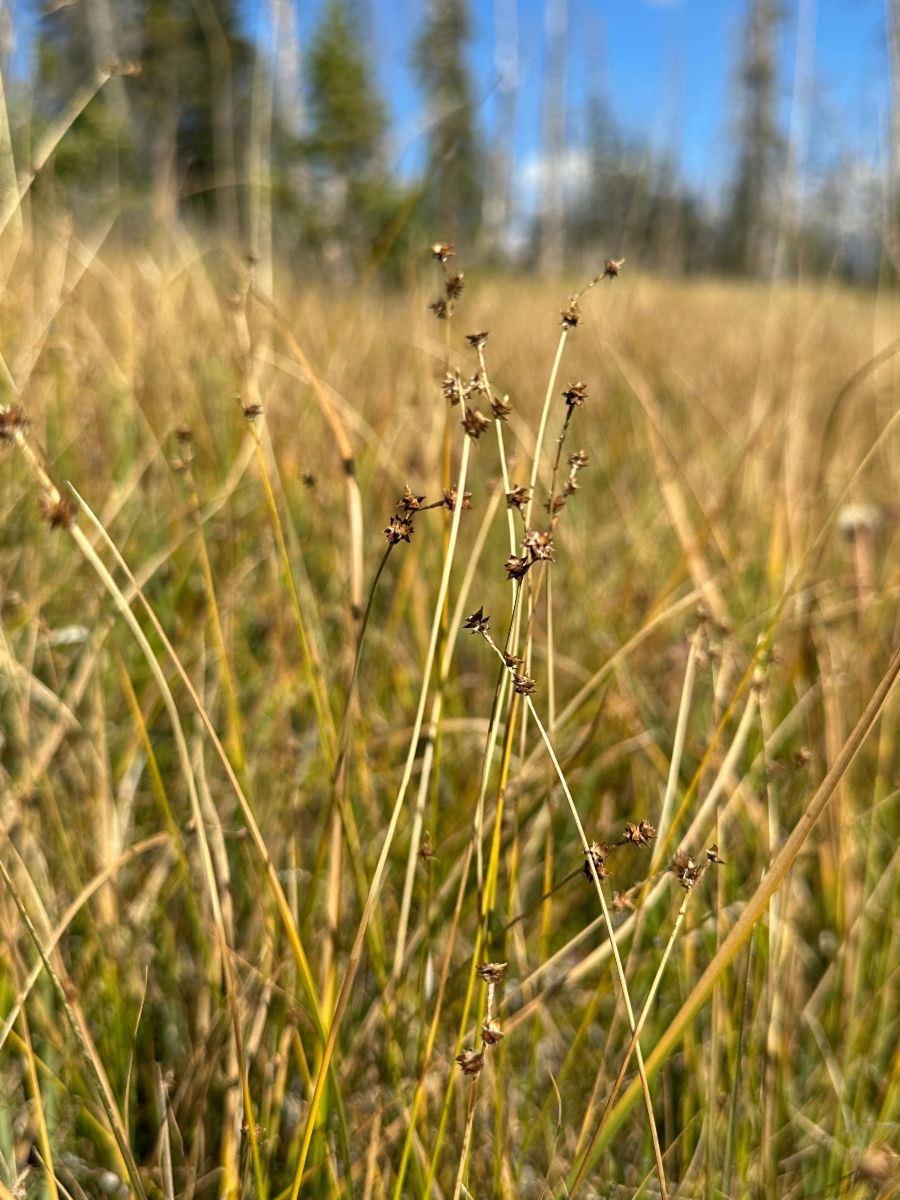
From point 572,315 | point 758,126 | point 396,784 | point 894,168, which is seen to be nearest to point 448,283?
point 572,315

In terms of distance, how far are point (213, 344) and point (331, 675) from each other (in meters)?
1.07

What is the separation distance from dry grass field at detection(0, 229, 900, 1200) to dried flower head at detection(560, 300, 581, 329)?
21 millimetres

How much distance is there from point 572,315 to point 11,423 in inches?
9.8

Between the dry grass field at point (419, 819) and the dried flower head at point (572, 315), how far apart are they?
21 millimetres

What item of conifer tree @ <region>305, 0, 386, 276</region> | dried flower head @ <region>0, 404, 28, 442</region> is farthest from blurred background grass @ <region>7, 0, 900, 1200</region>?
conifer tree @ <region>305, 0, 386, 276</region>

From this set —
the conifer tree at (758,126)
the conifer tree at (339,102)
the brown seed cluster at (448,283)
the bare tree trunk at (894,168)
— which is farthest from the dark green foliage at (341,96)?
the brown seed cluster at (448,283)

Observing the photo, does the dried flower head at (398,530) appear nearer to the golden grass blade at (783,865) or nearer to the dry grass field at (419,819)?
the dry grass field at (419,819)

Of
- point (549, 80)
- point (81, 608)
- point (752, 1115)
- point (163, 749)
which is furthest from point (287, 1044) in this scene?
point (549, 80)

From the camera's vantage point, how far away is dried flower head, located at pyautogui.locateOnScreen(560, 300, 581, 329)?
0.38 m

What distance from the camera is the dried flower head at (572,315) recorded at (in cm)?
38

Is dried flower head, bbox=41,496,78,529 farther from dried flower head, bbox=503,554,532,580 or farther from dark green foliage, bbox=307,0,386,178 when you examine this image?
dark green foliage, bbox=307,0,386,178

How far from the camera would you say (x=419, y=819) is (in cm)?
51

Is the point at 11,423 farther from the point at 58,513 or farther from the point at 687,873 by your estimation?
the point at 687,873

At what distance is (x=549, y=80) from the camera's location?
15.1 metres
